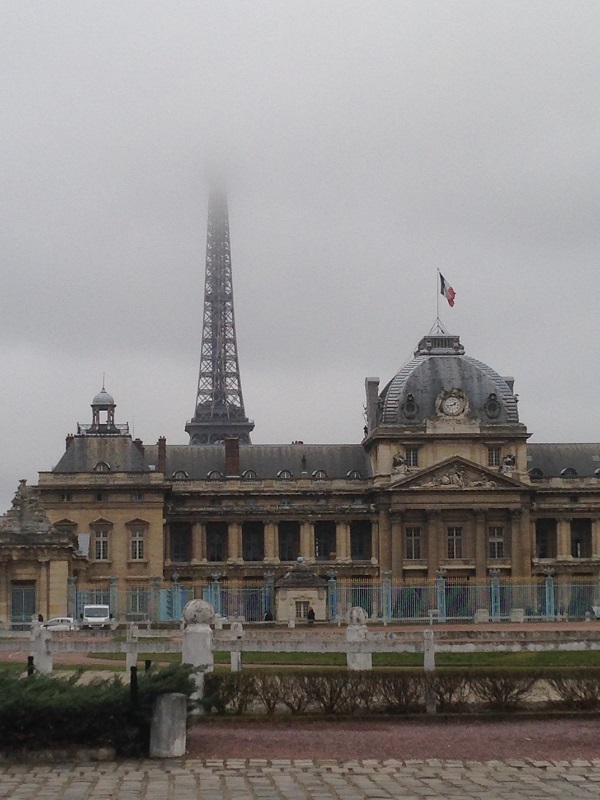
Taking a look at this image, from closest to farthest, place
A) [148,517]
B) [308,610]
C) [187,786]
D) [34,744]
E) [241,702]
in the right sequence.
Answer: [187,786] → [34,744] → [241,702] → [308,610] → [148,517]

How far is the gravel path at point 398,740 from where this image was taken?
67.1 ft

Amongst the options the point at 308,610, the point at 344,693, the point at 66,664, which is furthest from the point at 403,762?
the point at 308,610

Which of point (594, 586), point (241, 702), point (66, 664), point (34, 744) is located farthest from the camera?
point (594, 586)

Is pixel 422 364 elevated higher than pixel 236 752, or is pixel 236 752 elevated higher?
pixel 422 364

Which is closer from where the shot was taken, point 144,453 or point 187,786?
point 187,786

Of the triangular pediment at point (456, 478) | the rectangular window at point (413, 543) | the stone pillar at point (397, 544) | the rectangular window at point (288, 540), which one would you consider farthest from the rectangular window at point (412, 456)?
the rectangular window at point (288, 540)

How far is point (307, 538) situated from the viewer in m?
89.4

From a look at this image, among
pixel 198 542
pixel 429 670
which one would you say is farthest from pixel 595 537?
pixel 429 670

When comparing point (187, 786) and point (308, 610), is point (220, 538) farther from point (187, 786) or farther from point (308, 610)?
point (187, 786)

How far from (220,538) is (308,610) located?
2922cm

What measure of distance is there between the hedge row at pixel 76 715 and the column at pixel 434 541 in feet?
221

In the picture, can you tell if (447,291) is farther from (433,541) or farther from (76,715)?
(76,715)

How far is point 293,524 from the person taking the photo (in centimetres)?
9081

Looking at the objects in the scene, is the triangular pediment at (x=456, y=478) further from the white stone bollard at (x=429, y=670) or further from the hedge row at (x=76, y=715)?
the hedge row at (x=76, y=715)
